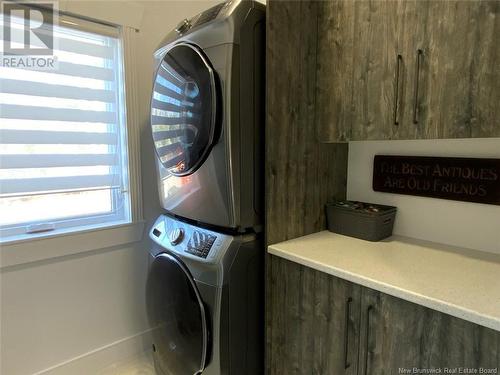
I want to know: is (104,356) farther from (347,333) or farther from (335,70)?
(335,70)

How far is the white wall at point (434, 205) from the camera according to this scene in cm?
124

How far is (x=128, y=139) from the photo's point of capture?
1.80 meters

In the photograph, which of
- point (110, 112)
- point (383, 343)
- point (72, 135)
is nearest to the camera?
point (383, 343)

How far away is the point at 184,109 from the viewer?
4.36 feet

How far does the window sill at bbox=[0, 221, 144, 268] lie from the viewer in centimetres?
148

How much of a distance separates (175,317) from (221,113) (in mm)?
967

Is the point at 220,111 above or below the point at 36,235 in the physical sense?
above

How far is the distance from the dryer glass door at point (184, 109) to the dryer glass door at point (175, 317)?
47 cm

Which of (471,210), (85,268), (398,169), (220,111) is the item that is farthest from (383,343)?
(85,268)

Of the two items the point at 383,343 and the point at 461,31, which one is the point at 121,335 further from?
the point at 461,31

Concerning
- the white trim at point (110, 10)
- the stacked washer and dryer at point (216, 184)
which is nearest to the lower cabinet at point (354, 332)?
the stacked washer and dryer at point (216, 184)

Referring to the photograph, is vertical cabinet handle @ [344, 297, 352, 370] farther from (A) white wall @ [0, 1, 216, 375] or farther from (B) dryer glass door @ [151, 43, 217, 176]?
(A) white wall @ [0, 1, 216, 375]

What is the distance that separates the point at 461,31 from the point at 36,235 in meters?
1.97

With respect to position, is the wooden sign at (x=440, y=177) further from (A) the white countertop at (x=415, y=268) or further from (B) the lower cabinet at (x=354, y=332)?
(B) the lower cabinet at (x=354, y=332)
